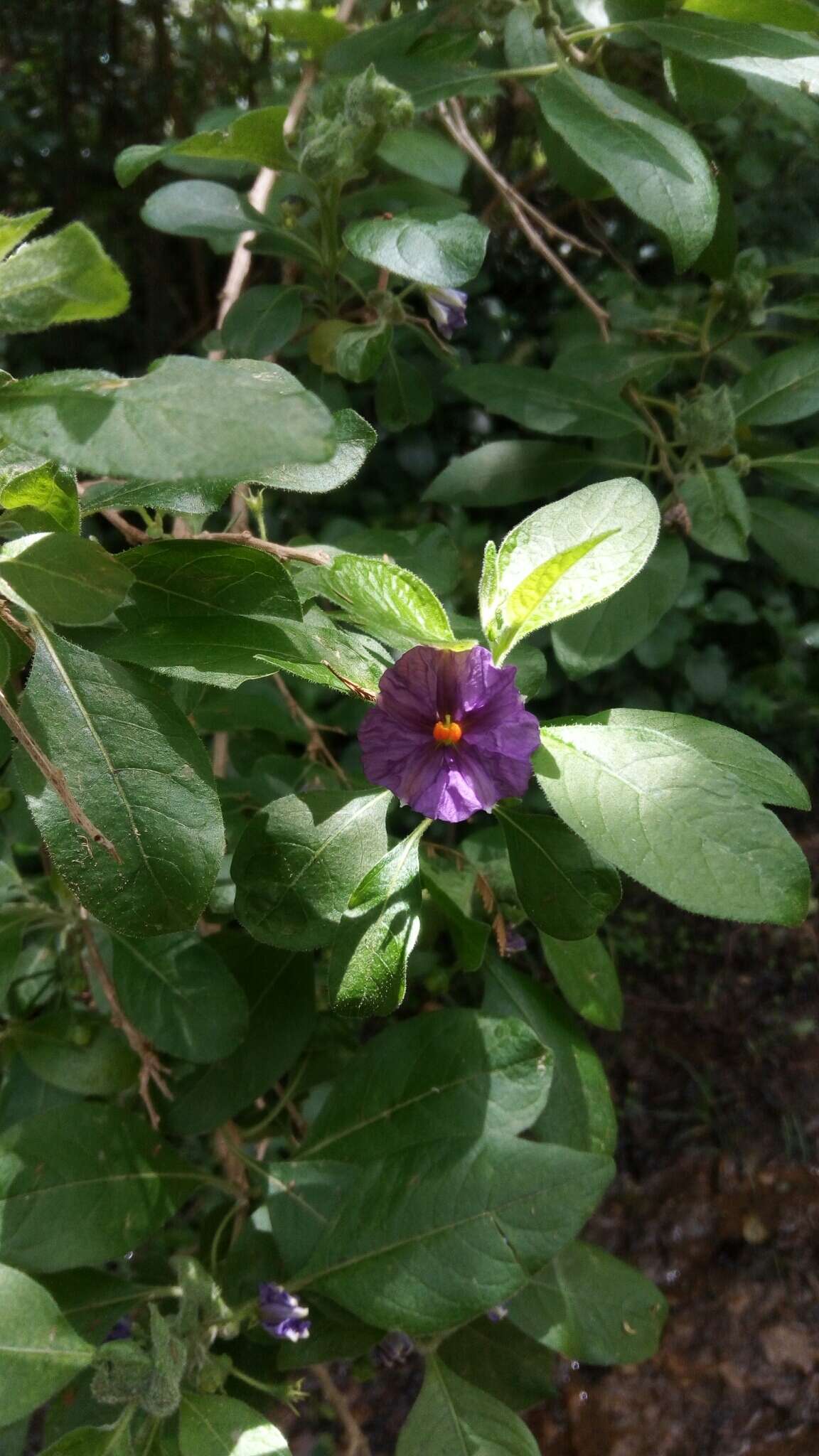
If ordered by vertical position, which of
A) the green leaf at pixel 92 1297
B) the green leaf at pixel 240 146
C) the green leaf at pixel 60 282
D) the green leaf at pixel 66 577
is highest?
the green leaf at pixel 60 282

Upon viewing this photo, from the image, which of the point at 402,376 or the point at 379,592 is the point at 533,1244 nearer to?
the point at 379,592

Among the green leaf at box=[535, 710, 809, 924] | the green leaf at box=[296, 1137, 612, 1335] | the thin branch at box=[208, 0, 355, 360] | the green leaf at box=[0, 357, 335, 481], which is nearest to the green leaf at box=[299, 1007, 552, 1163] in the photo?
the green leaf at box=[296, 1137, 612, 1335]

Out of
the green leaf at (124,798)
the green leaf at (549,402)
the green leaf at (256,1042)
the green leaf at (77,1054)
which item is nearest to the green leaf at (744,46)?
the green leaf at (549,402)

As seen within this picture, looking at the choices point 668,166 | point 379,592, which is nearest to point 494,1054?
point 379,592

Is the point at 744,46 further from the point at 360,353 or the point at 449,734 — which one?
the point at 449,734

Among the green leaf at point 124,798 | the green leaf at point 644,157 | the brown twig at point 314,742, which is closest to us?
the green leaf at point 124,798

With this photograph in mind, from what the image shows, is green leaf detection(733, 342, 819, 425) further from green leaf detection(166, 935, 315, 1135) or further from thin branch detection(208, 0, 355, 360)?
green leaf detection(166, 935, 315, 1135)

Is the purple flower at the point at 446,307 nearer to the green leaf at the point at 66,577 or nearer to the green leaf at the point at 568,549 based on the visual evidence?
the green leaf at the point at 568,549
